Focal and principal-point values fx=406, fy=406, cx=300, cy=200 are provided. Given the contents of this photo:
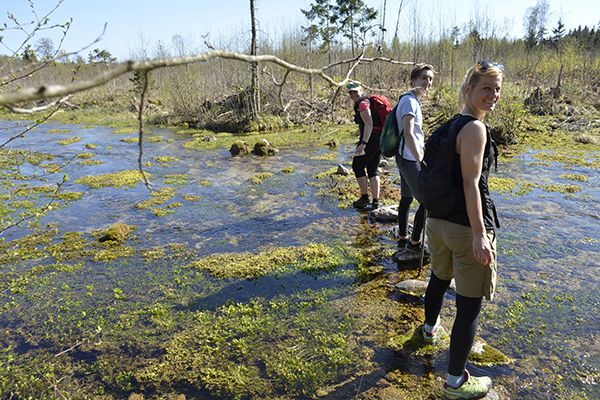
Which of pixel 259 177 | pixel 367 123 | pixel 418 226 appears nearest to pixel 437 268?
pixel 418 226

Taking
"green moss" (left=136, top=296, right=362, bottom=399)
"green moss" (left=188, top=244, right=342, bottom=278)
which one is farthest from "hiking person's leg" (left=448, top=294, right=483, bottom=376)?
"green moss" (left=188, top=244, right=342, bottom=278)

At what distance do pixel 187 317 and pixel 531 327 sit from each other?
336 cm

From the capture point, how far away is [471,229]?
2.66 meters

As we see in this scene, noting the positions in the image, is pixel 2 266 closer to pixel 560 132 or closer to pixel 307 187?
pixel 307 187

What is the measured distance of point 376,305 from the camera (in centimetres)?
426

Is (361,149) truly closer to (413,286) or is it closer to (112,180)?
(413,286)

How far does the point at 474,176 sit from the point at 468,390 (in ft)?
5.02

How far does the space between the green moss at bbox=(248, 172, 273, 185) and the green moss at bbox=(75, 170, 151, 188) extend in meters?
2.50

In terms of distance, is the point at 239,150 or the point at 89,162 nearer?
the point at 89,162

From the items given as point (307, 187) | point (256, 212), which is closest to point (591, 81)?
point (307, 187)

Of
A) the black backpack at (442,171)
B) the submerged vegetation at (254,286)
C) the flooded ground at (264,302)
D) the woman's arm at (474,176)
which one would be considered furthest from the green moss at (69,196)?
the woman's arm at (474,176)

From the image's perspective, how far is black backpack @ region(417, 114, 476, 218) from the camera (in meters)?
2.61

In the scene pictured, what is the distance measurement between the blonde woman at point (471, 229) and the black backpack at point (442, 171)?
0.11 ft

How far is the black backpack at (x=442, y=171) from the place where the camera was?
261cm
